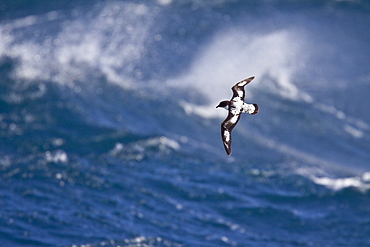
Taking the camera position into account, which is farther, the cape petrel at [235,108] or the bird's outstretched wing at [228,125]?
the bird's outstretched wing at [228,125]

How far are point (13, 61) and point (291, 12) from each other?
18.7 m

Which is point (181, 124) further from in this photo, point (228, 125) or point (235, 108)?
point (235, 108)

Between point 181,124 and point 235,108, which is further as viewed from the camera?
point 181,124

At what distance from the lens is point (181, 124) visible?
33.8 meters

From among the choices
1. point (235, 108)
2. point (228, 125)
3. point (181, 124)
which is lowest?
point (228, 125)

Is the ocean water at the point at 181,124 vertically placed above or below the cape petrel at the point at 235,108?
above

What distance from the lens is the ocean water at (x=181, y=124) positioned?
27094mm

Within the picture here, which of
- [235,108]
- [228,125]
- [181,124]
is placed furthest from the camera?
[181,124]

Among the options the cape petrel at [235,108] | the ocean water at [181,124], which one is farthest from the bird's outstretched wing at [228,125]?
the ocean water at [181,124]

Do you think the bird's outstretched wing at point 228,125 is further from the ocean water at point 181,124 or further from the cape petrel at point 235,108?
the ocean water at point 181,124

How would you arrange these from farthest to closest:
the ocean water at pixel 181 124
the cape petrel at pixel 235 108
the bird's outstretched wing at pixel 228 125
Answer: the ocean water at pixel 181 124
the bird's outstretched wing at pixel 228 125
the cape petrel at pixel 235 108

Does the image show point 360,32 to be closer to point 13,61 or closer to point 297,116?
point 297,116

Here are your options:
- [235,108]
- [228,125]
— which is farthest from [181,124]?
[235,108]

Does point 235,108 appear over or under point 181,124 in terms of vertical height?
under
